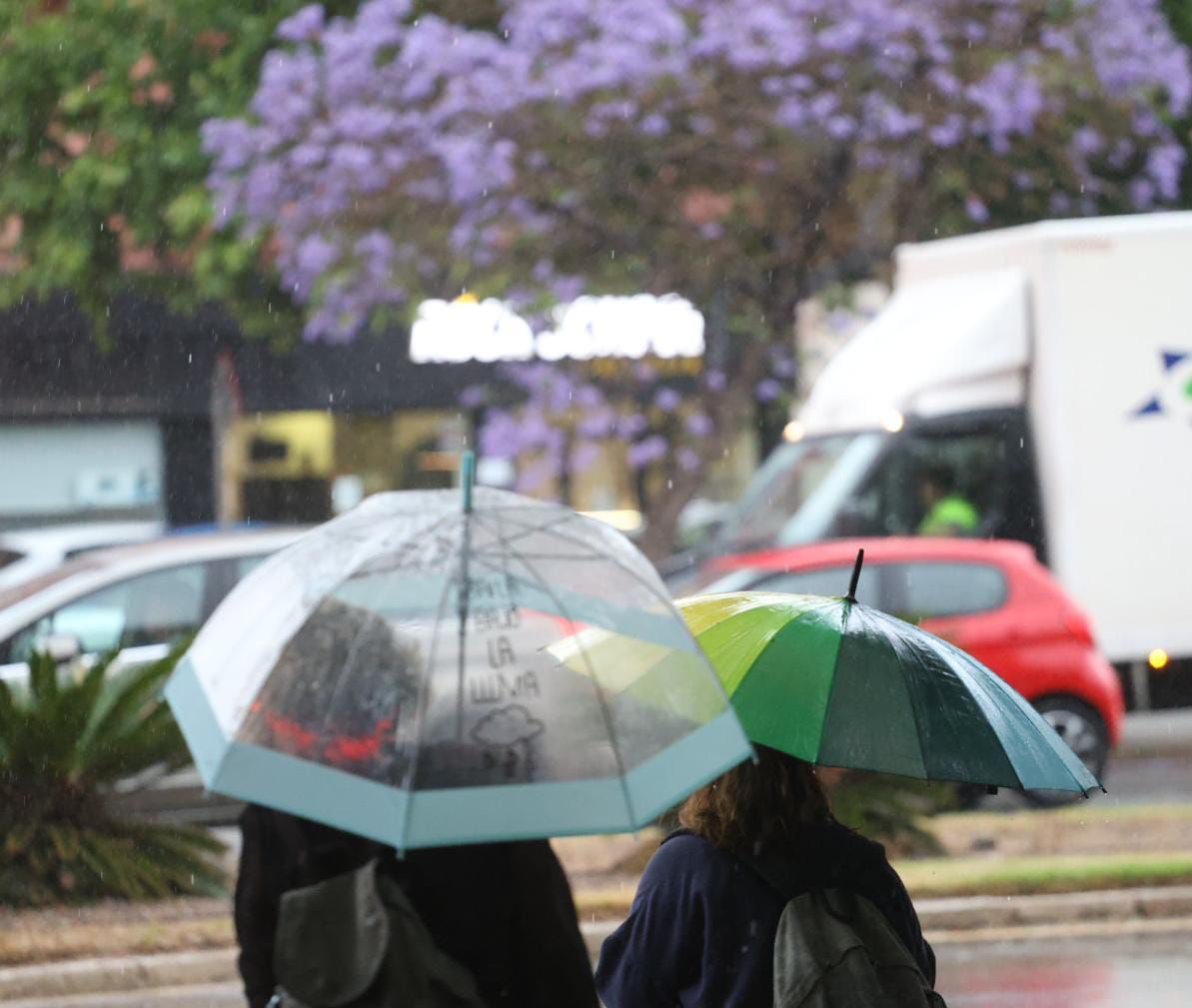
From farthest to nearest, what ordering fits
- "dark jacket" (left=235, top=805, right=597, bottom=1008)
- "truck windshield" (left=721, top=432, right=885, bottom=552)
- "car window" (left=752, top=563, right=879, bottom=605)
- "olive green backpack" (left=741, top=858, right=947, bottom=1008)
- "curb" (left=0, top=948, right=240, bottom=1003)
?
"truck windshield" (left=721, top=432, right=885, bottom=552)
"car window" (left=752, top=563, right=879, bottom=605)
"curb" (left=0, top=948, right=240, bottom=1003)
"olive green backpack" (left=741, top=858, right=947, bottom=1008)
"dark jacket" (left=235, top=805, right=597, bottom=1008)

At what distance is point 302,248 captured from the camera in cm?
1733

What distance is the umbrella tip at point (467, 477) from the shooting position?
2.96 meters

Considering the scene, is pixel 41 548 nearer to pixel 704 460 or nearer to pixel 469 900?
pixel 704 460

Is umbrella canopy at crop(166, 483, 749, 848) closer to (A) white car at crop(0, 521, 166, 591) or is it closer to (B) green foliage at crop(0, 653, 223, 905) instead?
(B) green foliage at crop(0, 653, 223, 905)

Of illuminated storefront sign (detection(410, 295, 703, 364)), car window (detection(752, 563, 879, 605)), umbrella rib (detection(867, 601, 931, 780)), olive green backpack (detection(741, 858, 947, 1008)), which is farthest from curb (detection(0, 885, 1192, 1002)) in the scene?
illuminated storefront sign (detection(410, 295, 703, 364))

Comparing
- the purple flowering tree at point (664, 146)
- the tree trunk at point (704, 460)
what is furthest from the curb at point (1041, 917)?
the purple flowering tree at point (664, 146)

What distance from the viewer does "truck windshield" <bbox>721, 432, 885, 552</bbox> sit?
14.2 metres

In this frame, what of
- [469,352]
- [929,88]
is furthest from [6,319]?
[929,88]

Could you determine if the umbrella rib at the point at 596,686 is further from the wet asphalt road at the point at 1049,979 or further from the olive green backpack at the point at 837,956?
the wet asphalt road at the point at 1049,979

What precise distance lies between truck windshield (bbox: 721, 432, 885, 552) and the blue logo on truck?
6.24 feet

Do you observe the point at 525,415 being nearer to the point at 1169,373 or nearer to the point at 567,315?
the point at 567,315

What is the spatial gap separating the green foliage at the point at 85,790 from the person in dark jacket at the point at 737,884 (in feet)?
18.7

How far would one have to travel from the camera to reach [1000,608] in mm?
11664

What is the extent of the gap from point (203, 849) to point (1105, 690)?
5357mm
